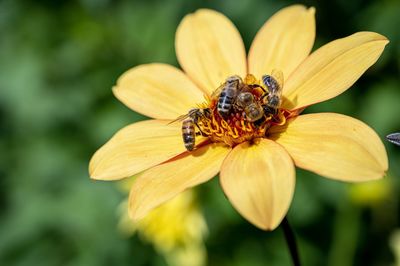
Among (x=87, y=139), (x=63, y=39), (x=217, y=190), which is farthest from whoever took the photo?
(x=63, y=39)

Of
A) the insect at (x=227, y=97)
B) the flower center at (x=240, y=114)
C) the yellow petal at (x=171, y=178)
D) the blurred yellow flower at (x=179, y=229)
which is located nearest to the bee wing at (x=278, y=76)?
the flower center at (x=240, y=114)

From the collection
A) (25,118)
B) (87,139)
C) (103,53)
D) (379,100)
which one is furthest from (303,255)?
(25,118)

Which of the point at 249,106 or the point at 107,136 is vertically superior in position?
the point at 249,106

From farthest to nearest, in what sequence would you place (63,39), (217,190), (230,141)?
(63,39), (217,190), (230,141)

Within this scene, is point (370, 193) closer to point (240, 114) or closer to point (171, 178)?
point (240, 114)

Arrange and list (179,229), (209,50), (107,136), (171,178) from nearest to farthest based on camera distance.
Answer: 1. (171,178)
2. (209,50)
3. (179,229)
4. (107,136)

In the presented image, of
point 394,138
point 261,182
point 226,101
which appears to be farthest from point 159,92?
point 394,138

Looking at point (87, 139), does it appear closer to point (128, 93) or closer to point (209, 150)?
point (128, 93)
